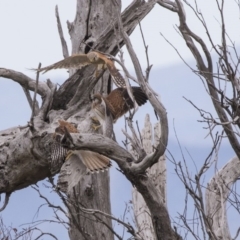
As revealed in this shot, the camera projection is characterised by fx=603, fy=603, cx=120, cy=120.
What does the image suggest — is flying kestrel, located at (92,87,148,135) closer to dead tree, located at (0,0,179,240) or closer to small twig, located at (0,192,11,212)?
dead tree, located at (0,0,179,240)

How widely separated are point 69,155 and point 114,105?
0.68m

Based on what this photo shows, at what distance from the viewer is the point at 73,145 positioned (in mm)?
4047

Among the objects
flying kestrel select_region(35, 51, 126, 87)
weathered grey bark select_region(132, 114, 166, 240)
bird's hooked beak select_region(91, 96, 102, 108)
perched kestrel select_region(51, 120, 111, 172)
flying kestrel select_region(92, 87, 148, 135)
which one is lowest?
perched kestrel select_region(51, 120, 111, 172)

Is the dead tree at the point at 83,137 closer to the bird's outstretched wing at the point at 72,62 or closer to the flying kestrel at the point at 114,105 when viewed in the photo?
the flying kestrel at the point at 114,105

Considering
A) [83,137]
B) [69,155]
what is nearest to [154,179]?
[69,155]

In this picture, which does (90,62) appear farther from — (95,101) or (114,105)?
(114,105)

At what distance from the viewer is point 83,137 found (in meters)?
4.11

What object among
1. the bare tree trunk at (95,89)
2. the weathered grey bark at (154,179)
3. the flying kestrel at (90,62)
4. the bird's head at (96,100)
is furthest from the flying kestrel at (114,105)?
the weathered grey bark at (154,179)

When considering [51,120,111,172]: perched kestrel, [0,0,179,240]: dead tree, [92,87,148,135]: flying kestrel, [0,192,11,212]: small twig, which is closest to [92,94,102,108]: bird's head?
[92,87,148,135]: flying kestrel

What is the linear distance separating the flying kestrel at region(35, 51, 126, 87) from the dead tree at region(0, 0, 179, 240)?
0.26 metres

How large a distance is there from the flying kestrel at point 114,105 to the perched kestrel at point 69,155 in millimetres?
384

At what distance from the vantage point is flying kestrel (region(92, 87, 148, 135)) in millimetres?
5273

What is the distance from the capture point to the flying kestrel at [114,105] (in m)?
5.27

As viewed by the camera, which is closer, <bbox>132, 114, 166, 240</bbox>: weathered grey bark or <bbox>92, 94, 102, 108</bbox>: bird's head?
<bbox>92, 94, 102, 108</bbox>: bird's head
